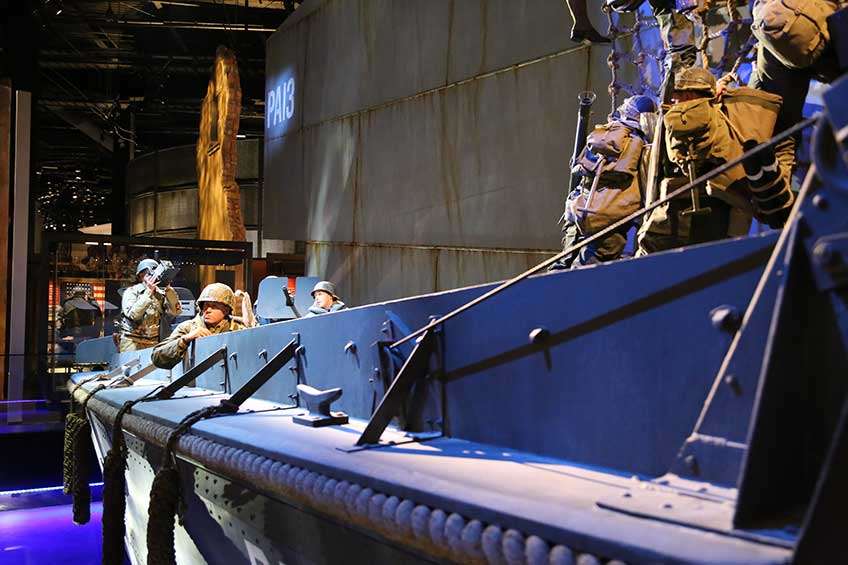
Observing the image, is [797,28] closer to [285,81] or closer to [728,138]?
[728,138]

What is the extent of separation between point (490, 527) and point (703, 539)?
0.39 m

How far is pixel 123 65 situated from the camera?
51.9ft

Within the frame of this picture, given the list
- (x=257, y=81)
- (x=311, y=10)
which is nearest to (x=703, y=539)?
(x=311, y=10)

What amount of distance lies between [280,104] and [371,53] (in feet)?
9.70

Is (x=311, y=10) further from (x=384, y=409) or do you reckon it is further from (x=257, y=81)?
(x=384, y=409)

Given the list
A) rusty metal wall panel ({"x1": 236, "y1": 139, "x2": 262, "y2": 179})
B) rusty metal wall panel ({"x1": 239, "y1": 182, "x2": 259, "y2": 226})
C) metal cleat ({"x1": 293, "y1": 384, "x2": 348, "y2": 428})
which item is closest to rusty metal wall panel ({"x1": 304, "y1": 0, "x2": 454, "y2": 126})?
metal cleat ({"x1": 293, "y1": 384, "x2": 348, "y2": 428})

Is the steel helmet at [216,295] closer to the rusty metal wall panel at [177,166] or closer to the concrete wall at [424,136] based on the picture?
the concrete wall at [424,136]

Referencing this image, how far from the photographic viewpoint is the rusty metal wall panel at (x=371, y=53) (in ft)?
26.0

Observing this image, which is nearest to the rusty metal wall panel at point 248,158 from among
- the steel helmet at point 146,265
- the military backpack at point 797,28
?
the steel helmet at point 146,265

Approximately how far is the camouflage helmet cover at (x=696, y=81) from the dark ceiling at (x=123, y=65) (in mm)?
11170

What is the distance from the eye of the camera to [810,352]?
48.2 inches

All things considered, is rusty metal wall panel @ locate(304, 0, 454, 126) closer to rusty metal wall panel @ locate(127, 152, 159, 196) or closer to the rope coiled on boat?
the rope coiled on boat

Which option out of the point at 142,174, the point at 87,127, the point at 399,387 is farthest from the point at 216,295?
the point at 87,127

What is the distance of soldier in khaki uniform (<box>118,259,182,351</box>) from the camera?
916 centimetres
